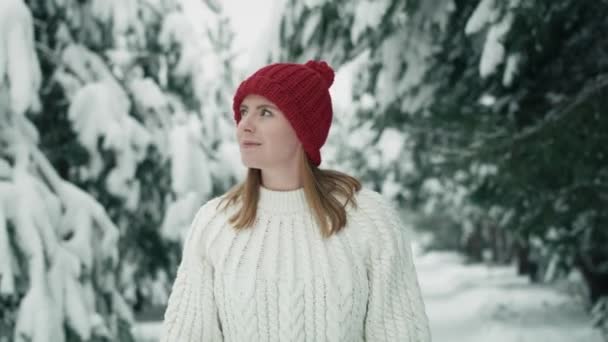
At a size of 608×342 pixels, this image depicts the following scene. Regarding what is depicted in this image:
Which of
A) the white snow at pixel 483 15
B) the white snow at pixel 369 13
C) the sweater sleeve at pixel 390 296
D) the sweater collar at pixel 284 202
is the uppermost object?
the white snow at pixel 369 13

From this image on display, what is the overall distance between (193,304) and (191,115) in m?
6.45

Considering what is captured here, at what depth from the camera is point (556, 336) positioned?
1041 centimetres

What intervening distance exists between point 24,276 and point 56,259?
0.80 ft

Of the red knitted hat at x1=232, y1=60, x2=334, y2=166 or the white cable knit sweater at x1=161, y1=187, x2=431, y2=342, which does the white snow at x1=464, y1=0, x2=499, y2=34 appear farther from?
the white cable knit sweater at x1=161, y1=187, x2=431, y2=342

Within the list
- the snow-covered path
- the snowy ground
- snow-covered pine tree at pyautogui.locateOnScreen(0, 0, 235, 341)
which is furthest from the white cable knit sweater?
the snow-covered path

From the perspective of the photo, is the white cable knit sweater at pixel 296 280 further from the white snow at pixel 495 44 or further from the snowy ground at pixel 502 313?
the snowy ground at pixel 502 313

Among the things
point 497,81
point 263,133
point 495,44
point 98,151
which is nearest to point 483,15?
point 495,44

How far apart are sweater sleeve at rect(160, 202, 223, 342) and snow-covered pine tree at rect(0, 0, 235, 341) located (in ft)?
5.67

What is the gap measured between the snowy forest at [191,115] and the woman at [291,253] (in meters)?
1.81

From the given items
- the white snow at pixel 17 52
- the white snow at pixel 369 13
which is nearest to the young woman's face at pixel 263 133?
the white snow at pixel 17 52

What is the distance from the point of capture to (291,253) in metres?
2.30

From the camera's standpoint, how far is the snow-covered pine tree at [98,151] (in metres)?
3.91

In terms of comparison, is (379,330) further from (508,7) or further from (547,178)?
(547,178)

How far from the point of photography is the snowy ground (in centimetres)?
1084
